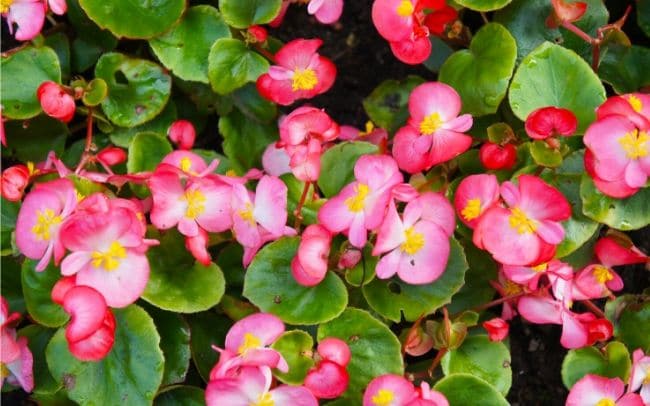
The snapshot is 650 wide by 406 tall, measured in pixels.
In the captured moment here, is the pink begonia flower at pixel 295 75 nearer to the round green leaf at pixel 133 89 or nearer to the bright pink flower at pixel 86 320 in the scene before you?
the round green leaf at pixel 133 89

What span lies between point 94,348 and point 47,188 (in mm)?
209

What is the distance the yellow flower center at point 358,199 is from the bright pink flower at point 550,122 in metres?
0.24

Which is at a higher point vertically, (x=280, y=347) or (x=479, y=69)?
(x=479, y=69)

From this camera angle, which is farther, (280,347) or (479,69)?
(479,69)

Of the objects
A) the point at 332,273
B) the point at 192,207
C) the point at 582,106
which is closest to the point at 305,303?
the point at 332,273

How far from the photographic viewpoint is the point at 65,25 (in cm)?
138

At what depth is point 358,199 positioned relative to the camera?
1.01m

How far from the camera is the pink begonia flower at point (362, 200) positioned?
1.01 metres

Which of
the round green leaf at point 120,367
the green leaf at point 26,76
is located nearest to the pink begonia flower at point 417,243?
the round green leaf at point 120,367

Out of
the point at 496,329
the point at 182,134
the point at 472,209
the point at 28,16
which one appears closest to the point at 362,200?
the point at 472,209

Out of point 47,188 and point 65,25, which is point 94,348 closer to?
point 47,188

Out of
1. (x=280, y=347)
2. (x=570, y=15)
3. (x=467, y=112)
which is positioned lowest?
(x=280, y=347)

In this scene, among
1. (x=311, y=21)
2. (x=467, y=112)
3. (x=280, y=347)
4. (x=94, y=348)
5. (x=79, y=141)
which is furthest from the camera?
(x=311, y=21)

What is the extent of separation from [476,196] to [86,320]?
0.50 metres
